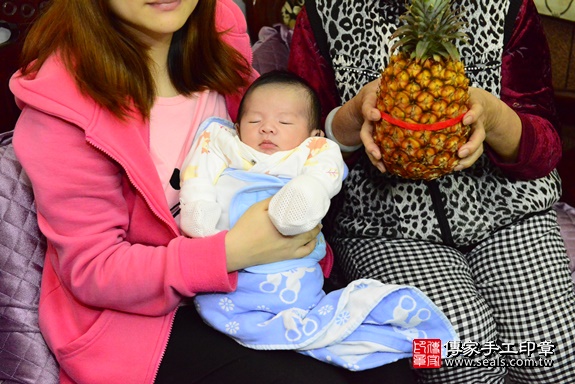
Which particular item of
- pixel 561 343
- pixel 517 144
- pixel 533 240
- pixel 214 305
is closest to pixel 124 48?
pixel 214 305

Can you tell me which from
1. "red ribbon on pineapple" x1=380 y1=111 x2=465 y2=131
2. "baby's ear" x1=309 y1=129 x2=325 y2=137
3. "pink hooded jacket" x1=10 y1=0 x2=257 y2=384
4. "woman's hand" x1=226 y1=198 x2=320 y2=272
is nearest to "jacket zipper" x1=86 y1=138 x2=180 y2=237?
"pink hooded jacket" x1=10 y1=0 x2=257 y2=384

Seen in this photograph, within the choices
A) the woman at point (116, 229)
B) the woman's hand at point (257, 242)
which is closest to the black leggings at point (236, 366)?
the woman at point (116, 229)

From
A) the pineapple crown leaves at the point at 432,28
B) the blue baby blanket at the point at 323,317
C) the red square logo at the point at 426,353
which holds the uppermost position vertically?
the pineapple crown leaves at the point at 432,28

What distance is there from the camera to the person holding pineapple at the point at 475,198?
1.47 metres

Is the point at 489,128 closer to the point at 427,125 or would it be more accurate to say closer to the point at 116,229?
the point at 427,125

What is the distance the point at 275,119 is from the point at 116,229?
44cm

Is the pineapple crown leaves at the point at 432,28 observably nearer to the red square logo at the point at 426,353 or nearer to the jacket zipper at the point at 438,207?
the jacket zipper at the point at 438,207

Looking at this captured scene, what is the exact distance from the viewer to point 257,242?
48.9 inches

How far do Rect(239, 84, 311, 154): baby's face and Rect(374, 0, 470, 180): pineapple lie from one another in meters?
0.23

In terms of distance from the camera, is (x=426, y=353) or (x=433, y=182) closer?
(x=426, y=353)

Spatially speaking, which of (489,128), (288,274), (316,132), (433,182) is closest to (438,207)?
(433,182)

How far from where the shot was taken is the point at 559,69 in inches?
96.3

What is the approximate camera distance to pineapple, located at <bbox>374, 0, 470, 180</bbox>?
1.19 metres

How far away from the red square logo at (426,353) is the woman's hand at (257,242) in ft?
1.04
